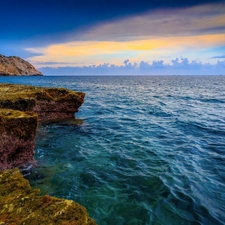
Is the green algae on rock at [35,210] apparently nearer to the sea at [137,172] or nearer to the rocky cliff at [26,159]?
the rocky cliff at [26,159]

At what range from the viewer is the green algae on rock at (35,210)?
375 cm

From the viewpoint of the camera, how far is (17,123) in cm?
842

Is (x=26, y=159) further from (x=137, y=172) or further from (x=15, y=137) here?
(x=137, y=172)

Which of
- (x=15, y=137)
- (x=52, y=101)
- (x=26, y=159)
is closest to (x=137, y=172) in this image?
(x=26, y=159)

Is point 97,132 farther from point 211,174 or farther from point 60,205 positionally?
point 60,205

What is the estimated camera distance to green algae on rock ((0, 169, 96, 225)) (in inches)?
148

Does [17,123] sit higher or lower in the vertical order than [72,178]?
higher

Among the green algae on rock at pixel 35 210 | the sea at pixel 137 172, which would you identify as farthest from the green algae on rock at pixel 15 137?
the green algae on rock at pixel 35 210

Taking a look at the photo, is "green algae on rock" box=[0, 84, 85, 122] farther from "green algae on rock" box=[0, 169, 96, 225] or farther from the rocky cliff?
A: "green algae on rock" box=[0, 169, 96, 225]

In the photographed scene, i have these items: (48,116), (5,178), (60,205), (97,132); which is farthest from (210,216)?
(48,116)

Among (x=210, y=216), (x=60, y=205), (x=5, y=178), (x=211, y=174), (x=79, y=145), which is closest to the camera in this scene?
(x=60, y=205)

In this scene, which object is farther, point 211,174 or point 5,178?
point 211,174

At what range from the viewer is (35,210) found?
407cm

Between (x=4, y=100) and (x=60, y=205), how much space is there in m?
10.8
